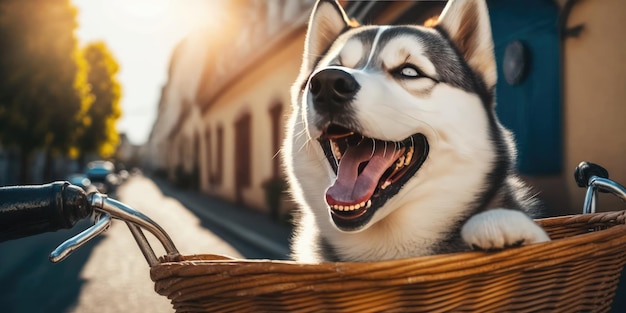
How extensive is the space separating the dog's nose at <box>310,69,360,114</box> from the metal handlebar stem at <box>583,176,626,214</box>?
33.0 inches

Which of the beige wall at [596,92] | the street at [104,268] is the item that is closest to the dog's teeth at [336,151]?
the beige wall at [596,92]

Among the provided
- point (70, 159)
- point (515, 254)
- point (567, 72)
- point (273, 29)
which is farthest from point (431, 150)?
point (70, 159)

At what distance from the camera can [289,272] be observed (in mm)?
1021

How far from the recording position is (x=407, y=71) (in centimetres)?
177

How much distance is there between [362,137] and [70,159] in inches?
1988

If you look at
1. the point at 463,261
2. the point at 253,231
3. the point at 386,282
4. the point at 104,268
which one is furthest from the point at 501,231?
the point at 253,231

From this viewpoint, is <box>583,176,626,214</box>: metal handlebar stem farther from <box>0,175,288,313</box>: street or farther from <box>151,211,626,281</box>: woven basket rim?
<box>0,175,288,313</box>: street

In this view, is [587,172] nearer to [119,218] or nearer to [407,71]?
[407,71]

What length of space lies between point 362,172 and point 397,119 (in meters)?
0.18

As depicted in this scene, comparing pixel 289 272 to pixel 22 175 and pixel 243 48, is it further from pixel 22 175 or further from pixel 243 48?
pixel 22 175

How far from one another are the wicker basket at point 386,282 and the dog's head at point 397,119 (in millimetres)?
432

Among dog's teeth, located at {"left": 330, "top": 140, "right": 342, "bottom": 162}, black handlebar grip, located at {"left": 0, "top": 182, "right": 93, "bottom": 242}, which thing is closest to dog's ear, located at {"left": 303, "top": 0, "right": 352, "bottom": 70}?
dog's teeth, located at {"left": 330, "top": 140, "right": 342, "bottom": 162}

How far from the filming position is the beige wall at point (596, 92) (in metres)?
3.56

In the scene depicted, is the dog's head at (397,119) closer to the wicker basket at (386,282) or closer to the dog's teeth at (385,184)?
the dog's teeth at (385,184)
